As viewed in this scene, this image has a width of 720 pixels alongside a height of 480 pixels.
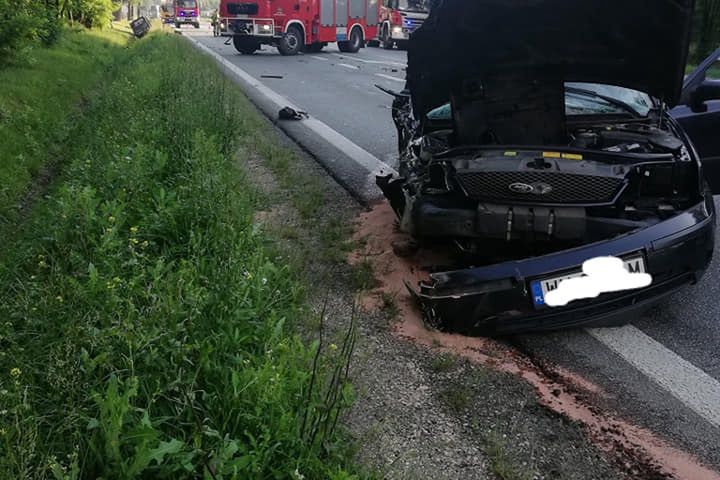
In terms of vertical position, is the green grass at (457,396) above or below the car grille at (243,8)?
below

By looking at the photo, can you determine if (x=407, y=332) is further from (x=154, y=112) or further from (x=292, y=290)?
(x=154, y=112)

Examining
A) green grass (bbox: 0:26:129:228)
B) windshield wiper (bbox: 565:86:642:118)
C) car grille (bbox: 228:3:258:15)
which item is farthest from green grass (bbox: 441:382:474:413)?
car grille (bbox: 228:3:258:15)

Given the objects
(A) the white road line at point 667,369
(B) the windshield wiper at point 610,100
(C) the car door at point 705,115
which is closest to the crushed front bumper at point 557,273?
(A) the white road line at point 667,369

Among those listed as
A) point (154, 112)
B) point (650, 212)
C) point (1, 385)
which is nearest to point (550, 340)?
point (650, 212)

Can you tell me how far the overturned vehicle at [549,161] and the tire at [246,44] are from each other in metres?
21.0

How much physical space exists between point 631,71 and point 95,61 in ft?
47.8

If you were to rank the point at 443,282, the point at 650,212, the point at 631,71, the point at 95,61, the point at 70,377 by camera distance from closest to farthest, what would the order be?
1. the point at 70,377
2. the point at 443,282
3. the point at 650,212
4. the point at 631,71
5. the point at 95,61

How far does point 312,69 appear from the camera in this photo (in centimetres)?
1852

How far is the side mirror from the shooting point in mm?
4746

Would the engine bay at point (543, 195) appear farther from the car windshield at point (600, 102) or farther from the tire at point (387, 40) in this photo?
the tire at point (387, 40)

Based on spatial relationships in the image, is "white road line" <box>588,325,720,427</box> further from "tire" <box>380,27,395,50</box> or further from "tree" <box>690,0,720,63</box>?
"tire" <box>380,27,395,50</box>

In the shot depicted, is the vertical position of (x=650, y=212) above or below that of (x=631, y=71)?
below

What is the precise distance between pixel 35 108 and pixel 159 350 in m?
7.61

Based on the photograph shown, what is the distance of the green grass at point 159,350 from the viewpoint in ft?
6.59
